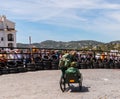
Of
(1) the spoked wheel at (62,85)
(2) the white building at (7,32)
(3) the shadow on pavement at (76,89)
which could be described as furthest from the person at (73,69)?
(2) the white building at (7,32)

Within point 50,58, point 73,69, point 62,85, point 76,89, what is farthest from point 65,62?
point 50,58

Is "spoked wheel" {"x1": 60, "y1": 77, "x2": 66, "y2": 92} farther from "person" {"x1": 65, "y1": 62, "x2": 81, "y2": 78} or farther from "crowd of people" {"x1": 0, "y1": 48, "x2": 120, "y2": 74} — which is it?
"crowd of people" {"x1": 0, "y1": 48, "x2": 120, "y2": 74}

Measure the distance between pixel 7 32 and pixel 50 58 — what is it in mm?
90011

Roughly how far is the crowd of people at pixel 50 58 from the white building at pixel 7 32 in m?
81.4

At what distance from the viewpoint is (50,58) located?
30.0 m

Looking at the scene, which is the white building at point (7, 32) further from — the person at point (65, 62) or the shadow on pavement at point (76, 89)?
the person at point (65, 62)

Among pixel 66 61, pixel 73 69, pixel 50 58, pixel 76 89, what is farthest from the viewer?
Answer: pixel 50 58

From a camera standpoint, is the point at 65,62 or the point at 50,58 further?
the point at 50,58

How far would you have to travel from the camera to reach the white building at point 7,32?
116 m

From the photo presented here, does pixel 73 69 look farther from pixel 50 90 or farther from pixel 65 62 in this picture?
pixel 50 90

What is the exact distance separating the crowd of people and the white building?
81.4 m

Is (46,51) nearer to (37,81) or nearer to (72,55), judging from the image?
(37,81)

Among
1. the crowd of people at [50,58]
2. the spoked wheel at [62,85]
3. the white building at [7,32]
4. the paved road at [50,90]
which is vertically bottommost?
the paved road at [50,90]

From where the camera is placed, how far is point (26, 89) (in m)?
17.8
